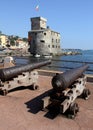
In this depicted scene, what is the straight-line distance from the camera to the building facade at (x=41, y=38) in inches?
2975

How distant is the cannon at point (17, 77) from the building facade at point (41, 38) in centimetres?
6781

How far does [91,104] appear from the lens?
5859 mm

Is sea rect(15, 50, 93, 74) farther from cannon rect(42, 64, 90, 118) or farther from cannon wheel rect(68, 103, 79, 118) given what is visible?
cannon wheel rect(68, 103, 79, 118)

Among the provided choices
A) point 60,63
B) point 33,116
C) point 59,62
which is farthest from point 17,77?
point 59,62

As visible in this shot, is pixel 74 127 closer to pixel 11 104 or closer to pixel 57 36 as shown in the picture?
pixel 11 104

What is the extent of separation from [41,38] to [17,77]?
69.9 m

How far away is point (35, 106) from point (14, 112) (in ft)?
2.42

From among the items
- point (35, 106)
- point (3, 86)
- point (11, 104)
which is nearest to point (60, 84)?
point (35, 106)

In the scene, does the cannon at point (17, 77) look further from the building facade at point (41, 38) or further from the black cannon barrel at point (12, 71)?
the building facade at point (41, 38)

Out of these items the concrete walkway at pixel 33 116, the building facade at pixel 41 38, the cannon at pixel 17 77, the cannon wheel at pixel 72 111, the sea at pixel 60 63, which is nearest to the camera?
the concrete walkway at pixel 33 116

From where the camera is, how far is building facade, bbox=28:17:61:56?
75562 mm

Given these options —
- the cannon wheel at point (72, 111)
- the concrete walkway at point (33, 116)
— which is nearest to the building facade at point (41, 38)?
the concrete walkway at point (33, 116)

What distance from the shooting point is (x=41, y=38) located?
76125 millimetres

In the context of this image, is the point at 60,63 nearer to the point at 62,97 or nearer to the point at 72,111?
the point at 62,97
